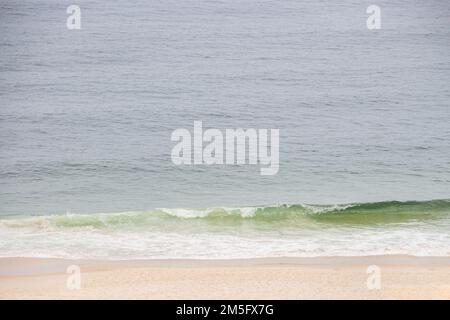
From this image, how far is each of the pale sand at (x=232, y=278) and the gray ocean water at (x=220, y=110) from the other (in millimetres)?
1042

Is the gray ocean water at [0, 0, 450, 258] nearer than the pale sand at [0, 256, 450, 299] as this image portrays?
No

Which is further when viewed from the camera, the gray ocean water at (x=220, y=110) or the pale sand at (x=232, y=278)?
the gray ocean water at (x=220, y=110)

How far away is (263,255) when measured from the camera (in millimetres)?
4945

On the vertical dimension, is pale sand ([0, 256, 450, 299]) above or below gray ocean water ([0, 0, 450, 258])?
below

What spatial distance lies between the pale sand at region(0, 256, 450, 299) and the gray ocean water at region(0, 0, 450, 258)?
1.04m

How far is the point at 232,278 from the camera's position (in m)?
4.35

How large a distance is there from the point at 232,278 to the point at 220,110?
4.68 m

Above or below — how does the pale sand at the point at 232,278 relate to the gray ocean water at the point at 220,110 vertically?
below

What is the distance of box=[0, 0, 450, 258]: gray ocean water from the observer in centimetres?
682

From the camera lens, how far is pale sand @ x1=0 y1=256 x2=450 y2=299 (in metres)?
4.08

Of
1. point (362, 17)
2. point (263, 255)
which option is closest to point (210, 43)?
point (362, 17)

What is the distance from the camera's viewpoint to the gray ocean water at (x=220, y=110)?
6.82 m

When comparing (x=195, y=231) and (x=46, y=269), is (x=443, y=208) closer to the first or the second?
(x=195, y=231)
